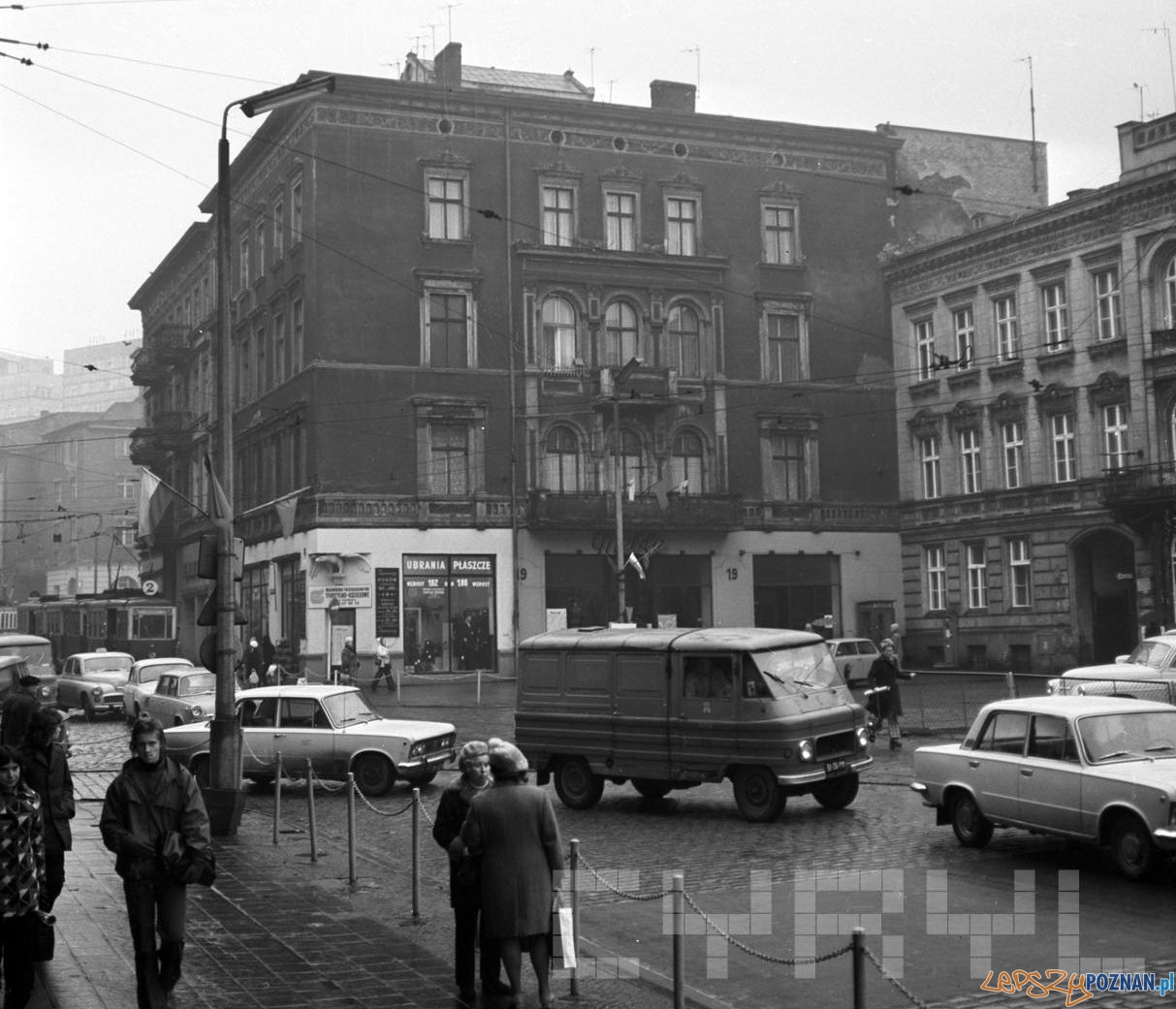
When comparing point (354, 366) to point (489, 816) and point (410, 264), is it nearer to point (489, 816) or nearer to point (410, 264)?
point (410, 264)

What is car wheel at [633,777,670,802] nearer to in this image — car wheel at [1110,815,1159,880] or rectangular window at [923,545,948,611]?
car wheel at [1110,815,1159,880]

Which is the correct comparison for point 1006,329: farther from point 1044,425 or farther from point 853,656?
point 853,656

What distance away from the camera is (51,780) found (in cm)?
1047

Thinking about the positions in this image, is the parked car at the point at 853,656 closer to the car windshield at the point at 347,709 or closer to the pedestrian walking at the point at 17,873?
the car windshield at the point at 347,709

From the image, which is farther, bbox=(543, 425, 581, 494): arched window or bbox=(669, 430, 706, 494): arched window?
bbox=(669, 430, 706, 494): arched window

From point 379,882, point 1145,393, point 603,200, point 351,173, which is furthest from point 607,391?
point 379,882

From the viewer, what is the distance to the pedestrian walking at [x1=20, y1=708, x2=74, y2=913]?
1023 cm

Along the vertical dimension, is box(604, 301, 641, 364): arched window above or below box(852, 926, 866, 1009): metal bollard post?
above

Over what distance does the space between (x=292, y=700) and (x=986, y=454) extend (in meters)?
30.9

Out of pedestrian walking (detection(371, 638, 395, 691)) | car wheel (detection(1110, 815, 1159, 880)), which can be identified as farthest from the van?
pedestrian walking (detection(371, 638, 395, 691))

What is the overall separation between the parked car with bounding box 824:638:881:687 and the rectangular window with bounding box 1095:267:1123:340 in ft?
37.6

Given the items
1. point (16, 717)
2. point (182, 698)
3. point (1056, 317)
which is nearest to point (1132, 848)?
point (16, 717)

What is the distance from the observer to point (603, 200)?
49.5m

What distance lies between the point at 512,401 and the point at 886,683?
23.9m
